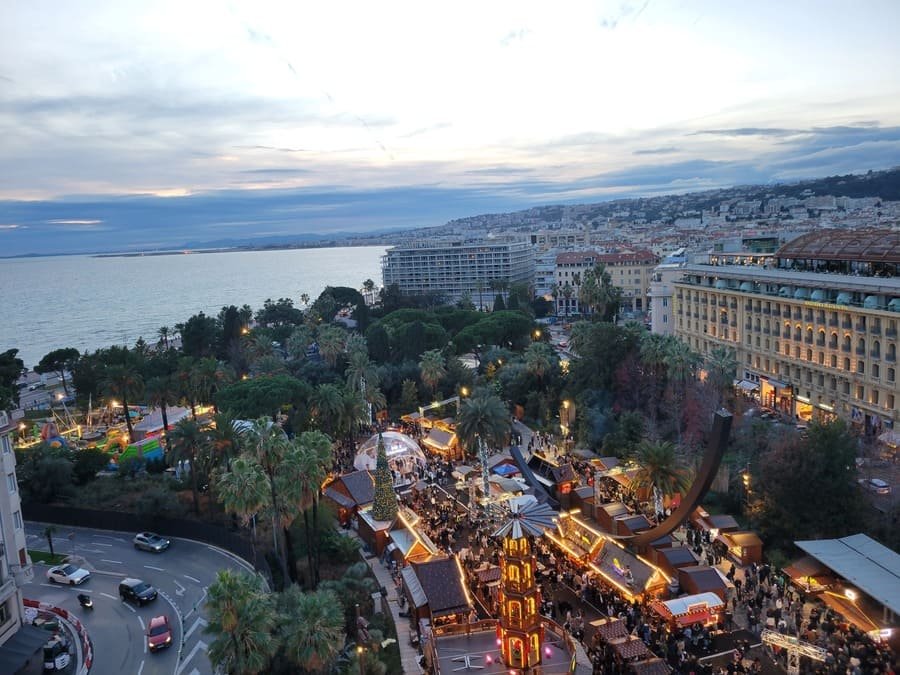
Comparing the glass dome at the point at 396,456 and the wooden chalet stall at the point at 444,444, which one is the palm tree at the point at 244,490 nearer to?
the glass dome at the point at 396,456

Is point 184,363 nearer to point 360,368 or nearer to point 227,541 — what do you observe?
point 360,368

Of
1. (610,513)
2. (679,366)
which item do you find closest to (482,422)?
(610,513)

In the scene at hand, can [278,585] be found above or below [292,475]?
below

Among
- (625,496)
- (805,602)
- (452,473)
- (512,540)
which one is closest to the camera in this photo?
(512,540)

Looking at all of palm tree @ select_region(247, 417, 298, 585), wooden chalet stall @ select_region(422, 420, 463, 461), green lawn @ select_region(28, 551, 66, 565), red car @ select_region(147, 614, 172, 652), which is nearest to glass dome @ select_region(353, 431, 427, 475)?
wooden chalet stall @ select_region(422, 420, 463, 461)

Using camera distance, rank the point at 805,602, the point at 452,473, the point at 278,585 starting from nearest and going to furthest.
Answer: the point at 805,602, the point at 278,585, the point at 452,473

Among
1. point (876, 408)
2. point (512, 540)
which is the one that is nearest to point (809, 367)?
point (876, 408)
